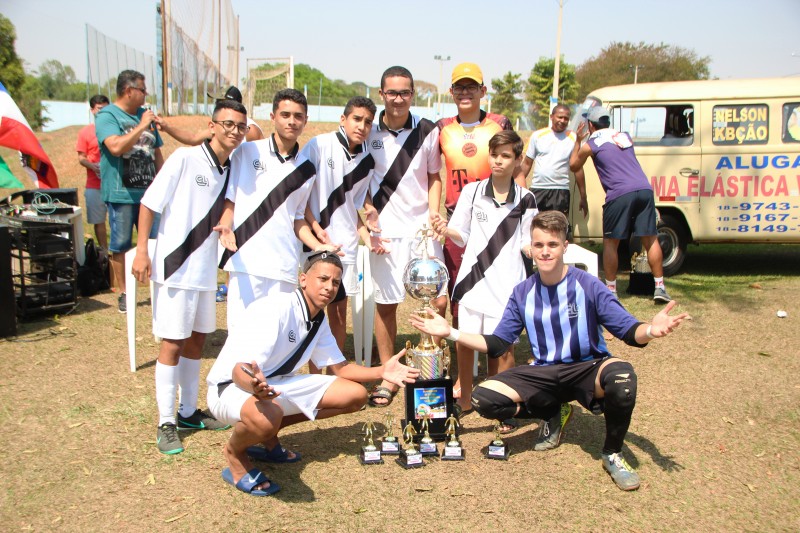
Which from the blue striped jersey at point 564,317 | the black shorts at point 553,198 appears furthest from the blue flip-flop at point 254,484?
the black shorts at point 553,198

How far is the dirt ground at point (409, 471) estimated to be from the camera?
3438 mm

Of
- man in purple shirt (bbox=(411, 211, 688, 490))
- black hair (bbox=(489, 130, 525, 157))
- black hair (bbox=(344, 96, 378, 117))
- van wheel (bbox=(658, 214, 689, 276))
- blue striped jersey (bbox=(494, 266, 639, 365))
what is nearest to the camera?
man in purple shirt (bbox=(411, 211, 688, 490))

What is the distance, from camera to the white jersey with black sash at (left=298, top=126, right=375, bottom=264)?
15.7 feet

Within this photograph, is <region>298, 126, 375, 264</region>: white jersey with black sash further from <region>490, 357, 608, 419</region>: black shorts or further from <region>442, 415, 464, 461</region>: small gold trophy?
<region>490, 357, 608, 419</region>: black shorts

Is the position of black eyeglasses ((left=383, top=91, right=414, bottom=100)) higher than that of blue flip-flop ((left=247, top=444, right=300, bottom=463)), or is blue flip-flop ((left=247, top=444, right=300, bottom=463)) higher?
black eyeglasses ((left=383, top=91, right=414, bottom=100))

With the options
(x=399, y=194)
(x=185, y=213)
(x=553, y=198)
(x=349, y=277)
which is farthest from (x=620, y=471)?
(x=553, y=198)

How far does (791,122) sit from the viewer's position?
854 centimetres

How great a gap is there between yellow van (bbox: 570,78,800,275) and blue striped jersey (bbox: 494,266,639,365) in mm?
5217

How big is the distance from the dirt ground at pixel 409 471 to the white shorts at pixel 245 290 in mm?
842

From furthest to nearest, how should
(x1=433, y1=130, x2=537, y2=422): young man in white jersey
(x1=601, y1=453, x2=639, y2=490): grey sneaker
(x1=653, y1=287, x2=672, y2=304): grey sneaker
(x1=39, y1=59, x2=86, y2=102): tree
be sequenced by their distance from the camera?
(x1=39, y1=59, x2=86, y2=102): tree < (x1=653, y1=287, x2=672, y2=304): grey sneaker < (x1=433, y1=130, x2=537, y2=422): young man in white jersey < (x1=601, y1=453, x2=639, y2=490): grey sneaker

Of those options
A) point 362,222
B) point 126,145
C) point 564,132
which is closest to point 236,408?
point 362,222

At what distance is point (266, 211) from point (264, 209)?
0.06 feet

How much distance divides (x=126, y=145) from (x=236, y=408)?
334cm

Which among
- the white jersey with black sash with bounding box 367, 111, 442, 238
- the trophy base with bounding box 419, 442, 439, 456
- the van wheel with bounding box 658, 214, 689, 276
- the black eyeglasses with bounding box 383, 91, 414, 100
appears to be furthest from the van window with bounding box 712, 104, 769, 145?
the trophy base with bounding box 419, 442, 439, 456
